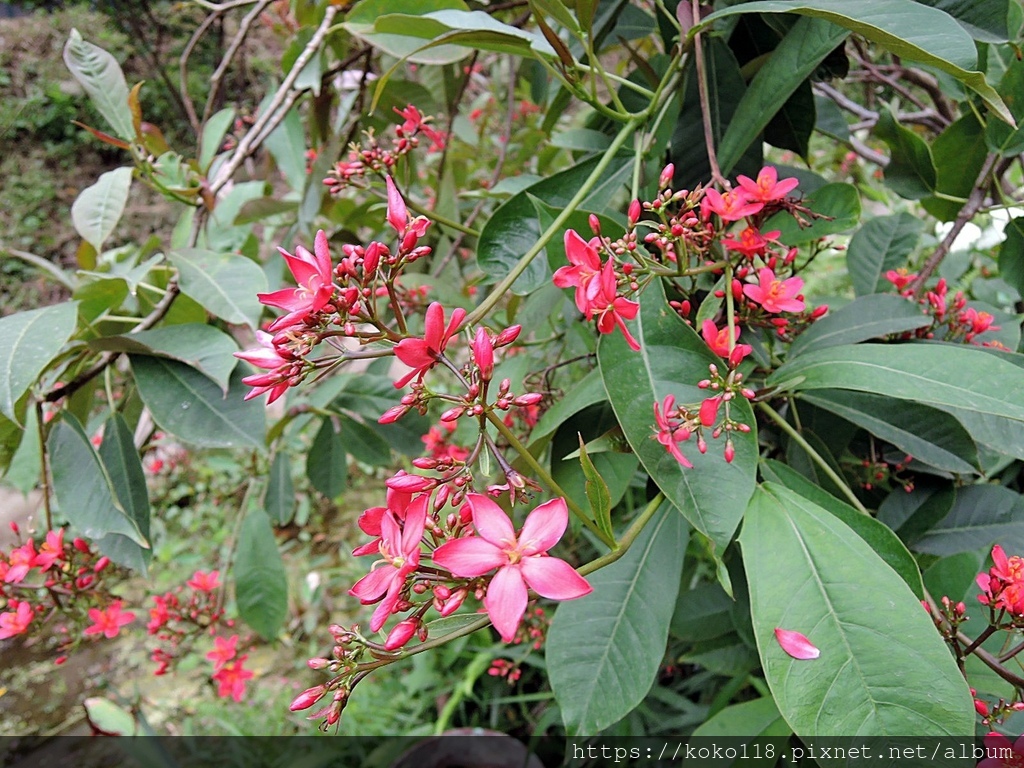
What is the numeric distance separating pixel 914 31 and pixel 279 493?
124cm

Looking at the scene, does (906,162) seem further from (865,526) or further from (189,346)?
(189,346)

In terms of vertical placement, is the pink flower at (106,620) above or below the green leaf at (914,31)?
below

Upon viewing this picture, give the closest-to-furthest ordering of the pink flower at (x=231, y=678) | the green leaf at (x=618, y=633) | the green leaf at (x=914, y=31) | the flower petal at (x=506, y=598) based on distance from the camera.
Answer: the flower petal at (x=506, y=598) < the green leaf at (x=914, y=31) < the green leaf at (x=618, y=633) < the pink flower at (x=231, y=678)

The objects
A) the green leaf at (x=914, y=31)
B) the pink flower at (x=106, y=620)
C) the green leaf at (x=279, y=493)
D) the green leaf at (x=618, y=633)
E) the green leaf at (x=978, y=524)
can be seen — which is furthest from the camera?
the green leaf at (x=279, y=493)

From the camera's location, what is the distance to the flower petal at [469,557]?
17.5 inches

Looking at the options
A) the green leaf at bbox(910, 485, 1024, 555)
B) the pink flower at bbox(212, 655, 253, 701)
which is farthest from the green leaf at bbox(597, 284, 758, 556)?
the pink flower at bbox(212, 655, 253, 701)

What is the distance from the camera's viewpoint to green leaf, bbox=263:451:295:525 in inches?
52.0

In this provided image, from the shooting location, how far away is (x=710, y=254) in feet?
2.25

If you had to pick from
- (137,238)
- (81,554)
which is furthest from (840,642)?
(137,238)

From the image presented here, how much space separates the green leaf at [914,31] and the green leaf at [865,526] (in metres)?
0.36

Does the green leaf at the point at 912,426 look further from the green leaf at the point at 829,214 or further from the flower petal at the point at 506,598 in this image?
the flower petal at the point at 506,598

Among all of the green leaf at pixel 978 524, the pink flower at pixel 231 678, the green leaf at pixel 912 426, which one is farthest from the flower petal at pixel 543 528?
the pink flower at pixel 231 678

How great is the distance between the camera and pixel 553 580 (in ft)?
1.43

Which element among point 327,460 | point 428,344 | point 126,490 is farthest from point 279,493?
point 428,344
